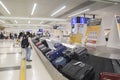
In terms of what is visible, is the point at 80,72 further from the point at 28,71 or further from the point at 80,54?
the point at 28,71

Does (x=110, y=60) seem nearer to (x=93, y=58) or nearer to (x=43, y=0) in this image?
(x=93, y=58)

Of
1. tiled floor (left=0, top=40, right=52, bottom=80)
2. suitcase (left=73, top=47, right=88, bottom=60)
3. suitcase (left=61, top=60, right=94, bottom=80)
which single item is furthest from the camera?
tiled floor (left=0, top=40, right=52, bottom=80)

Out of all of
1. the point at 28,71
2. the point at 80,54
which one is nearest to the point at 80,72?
the point at 80,54

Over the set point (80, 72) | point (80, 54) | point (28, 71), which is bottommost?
point (28, 71)

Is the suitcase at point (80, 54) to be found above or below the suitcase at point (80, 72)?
above

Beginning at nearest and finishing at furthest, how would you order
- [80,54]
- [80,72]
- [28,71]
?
1. [80,72]
2. [80,54]
3. [28,71]

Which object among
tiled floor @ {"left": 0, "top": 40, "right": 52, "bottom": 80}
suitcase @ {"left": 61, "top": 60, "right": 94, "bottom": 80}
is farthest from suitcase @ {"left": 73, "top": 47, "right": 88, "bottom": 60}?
tiled floor @ {"left": 0, "top": 40, "right": 52, "bottom": 80}

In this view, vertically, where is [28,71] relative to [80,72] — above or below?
below

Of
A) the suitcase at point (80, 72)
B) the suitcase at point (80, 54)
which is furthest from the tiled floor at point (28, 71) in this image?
the suitcase at point (80, 72)

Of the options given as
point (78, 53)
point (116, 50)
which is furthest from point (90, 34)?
point (116, 50)

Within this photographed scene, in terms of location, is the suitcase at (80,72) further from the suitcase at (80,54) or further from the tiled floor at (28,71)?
the tiled floor at (28,71)

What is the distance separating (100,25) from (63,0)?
29.0ft

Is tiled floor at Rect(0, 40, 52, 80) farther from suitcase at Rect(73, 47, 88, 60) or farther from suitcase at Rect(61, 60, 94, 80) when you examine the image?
suitcase at Rect(61, 60, 94, 80)

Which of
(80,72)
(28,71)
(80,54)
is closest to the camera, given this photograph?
(80,72)
